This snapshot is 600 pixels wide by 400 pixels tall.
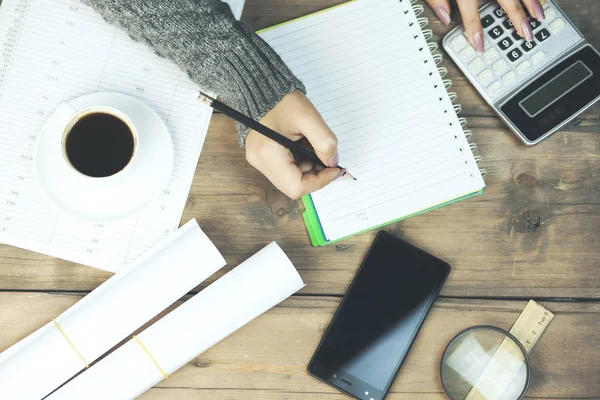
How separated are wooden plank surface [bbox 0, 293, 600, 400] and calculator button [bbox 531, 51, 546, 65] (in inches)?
12.7

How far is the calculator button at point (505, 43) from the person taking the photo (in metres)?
0.66

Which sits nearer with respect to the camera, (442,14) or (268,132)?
(268,132)

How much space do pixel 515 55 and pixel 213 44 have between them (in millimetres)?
396

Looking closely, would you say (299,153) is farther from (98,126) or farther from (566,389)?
(566,389)

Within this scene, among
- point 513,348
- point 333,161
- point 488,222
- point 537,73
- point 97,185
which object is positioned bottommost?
point 513,348

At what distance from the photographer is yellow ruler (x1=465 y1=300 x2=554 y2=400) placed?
2.07 ft

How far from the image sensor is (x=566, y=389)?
0.65 metres

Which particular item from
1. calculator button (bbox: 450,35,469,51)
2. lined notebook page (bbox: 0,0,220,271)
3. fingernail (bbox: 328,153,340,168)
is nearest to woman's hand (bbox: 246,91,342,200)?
fingernail (bbox: 328,153,340,168)

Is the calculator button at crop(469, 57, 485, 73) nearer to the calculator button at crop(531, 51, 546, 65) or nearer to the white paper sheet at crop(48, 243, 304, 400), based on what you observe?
the calculator button at crop(531, 51, 546, 65)

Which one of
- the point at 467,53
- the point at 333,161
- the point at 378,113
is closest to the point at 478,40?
the point at 467,53

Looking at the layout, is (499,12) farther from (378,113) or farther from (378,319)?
(378,319)

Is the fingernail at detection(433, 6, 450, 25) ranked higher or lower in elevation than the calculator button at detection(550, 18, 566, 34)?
higher

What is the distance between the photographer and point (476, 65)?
66 cm

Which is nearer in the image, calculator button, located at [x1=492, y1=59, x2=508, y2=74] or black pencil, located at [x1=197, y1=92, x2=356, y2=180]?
black pencil, located at [x1=197, y1=92, x2=356, y2=180]
